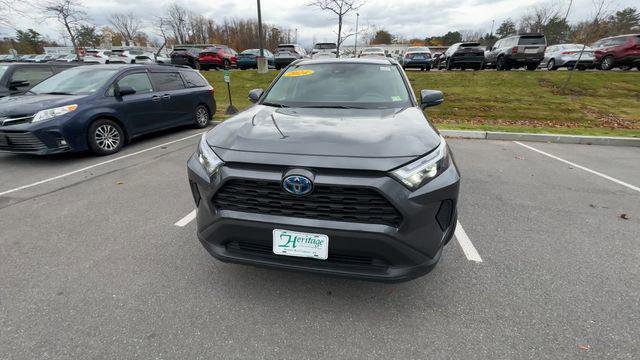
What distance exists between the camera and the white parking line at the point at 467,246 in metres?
2.69

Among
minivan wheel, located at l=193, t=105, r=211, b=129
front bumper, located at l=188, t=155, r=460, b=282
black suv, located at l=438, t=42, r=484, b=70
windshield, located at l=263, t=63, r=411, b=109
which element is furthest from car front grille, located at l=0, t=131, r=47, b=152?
black suv, located at l=438, t=42, r=484, b=70

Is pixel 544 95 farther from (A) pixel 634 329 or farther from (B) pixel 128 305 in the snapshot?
(B) pixel 128 305

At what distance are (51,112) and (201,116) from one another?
3.33m

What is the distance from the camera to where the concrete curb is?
6934 millimetres

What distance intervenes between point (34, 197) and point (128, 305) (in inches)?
115

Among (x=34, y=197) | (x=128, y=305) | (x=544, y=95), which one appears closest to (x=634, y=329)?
(x=128, y=305)

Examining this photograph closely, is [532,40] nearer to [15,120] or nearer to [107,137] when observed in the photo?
[107,137]

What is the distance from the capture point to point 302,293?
7.39 feet

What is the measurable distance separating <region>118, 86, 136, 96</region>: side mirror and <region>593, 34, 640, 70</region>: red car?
1915 centimetres

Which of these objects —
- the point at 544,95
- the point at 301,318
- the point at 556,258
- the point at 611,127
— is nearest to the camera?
the point at 301,318

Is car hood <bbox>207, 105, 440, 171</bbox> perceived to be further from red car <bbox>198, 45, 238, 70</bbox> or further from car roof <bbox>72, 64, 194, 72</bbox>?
red car <bbox>198, 45, 238, 70</bbox>

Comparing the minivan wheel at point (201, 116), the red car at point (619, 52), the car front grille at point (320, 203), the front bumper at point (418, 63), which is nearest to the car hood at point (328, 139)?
the car front grille at point (320, 203)

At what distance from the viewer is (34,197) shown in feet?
12.7

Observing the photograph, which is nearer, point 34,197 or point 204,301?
point 204,301
